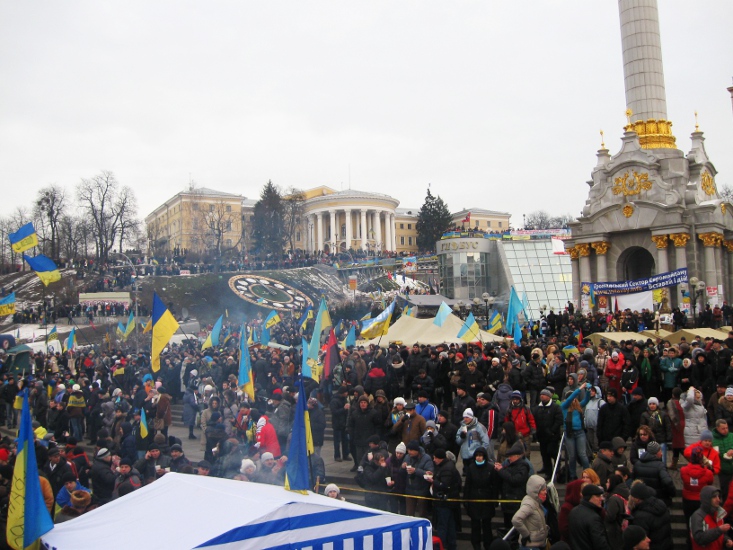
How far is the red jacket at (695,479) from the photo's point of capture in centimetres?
809

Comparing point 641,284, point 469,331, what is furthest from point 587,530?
point 641,284

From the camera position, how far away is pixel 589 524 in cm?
652

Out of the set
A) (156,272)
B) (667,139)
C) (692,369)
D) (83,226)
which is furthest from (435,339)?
(83,226)

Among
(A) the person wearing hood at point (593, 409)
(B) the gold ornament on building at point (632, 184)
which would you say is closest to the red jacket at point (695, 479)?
(A) the person wearing hood at point (593, 409)

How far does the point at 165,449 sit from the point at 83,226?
61.5 m

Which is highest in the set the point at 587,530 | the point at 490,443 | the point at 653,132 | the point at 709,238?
the point at 653,132

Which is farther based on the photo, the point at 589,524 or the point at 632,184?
the point at 632,184

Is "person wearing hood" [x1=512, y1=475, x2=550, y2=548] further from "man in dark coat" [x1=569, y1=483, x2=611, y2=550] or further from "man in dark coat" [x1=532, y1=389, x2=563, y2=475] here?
"man in dark coat" [x1=532, y1=389, x2=563, y2=475]

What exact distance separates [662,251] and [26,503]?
92.7ft

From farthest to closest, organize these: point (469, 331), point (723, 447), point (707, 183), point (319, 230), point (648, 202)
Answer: point (319, 230) → point (707, 183) → point (648, 202) → point (469, 331) → point (723, 447)

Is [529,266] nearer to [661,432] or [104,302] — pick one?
[104,302]

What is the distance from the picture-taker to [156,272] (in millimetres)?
52906

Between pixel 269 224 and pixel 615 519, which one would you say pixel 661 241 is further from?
pixel 269 224

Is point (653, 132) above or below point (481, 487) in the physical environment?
above
